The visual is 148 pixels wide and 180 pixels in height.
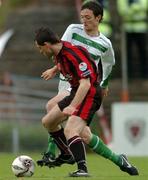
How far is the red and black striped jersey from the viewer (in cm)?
1141

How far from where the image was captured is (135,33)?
85.8 ft

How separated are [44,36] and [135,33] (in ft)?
48.9

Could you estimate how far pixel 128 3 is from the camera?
2634 cm

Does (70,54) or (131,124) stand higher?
(70,54)

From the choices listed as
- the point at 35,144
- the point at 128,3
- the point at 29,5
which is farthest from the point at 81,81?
the point at 29,5

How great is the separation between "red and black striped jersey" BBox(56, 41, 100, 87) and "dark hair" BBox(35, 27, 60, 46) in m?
0.16

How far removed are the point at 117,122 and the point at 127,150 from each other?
76cm

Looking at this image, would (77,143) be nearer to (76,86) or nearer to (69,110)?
(69,110)

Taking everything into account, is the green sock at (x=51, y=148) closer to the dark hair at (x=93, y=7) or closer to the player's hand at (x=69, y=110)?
the dark hair at (x=93, y=7)

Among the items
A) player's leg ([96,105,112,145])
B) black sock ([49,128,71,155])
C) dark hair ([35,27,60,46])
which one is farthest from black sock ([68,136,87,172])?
player's leg ([96,105,112,145])

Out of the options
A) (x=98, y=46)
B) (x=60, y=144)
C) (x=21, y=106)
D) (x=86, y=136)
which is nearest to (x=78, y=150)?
(x=86, y=136)

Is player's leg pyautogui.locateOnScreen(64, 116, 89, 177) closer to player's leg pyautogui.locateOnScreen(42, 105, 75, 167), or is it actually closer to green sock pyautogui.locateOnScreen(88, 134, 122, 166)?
green sock pyautogui.locateOnScreen(88, 134, 122, 166)

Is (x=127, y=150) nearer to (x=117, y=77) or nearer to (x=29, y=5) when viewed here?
(x=117, y=77)

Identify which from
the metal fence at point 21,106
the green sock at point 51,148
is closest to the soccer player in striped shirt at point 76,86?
the green sock at point 51,148
